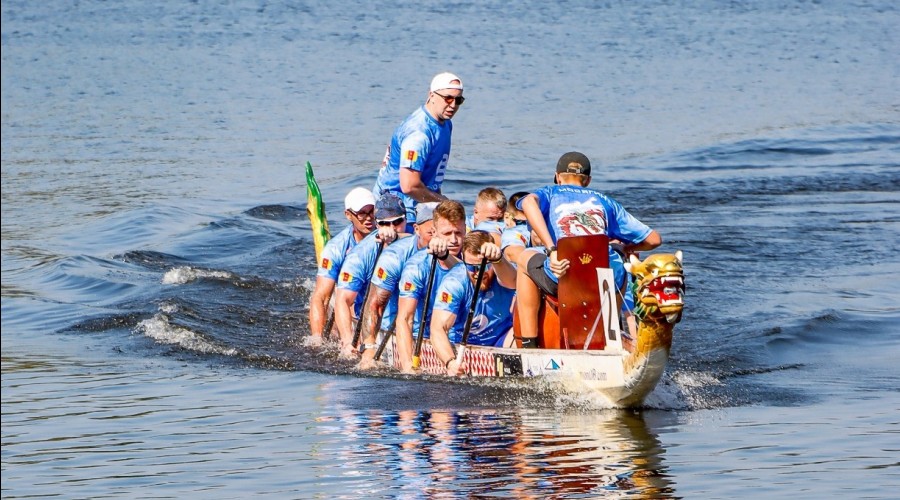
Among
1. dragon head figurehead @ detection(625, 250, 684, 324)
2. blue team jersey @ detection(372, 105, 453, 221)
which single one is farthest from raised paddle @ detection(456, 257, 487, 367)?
dragon head figurehead @ detection(625, 250, 684, 324)

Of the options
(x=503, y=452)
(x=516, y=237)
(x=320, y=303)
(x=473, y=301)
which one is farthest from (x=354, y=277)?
(x=503, y=452)

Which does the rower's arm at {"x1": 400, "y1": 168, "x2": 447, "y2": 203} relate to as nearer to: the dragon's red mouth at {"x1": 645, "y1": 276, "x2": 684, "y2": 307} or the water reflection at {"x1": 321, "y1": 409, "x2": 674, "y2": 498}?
the water reflection at {"x1": 321, "y1": 409, "x2": 674, "y2": 498}

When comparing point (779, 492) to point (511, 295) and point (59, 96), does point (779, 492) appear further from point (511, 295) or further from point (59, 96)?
point (59, 96)

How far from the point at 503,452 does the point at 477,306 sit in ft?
7.40

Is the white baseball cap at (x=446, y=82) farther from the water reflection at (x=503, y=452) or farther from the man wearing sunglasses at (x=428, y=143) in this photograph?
the water reflection at (x=503, y=452)

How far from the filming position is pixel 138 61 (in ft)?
113

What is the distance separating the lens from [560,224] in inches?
386

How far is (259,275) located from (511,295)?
620 cm

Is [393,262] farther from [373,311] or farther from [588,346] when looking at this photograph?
[588,346]

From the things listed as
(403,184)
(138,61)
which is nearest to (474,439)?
(403,184)

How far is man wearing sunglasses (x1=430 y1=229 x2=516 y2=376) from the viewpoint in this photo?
10.0m

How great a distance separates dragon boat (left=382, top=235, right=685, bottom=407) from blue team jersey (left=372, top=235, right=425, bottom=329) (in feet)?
3.97

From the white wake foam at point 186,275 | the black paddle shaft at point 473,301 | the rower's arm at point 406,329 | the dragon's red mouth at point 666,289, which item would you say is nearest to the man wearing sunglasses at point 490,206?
the black paddle shaft at point 473,301

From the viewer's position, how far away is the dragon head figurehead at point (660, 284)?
7938 millimetres
